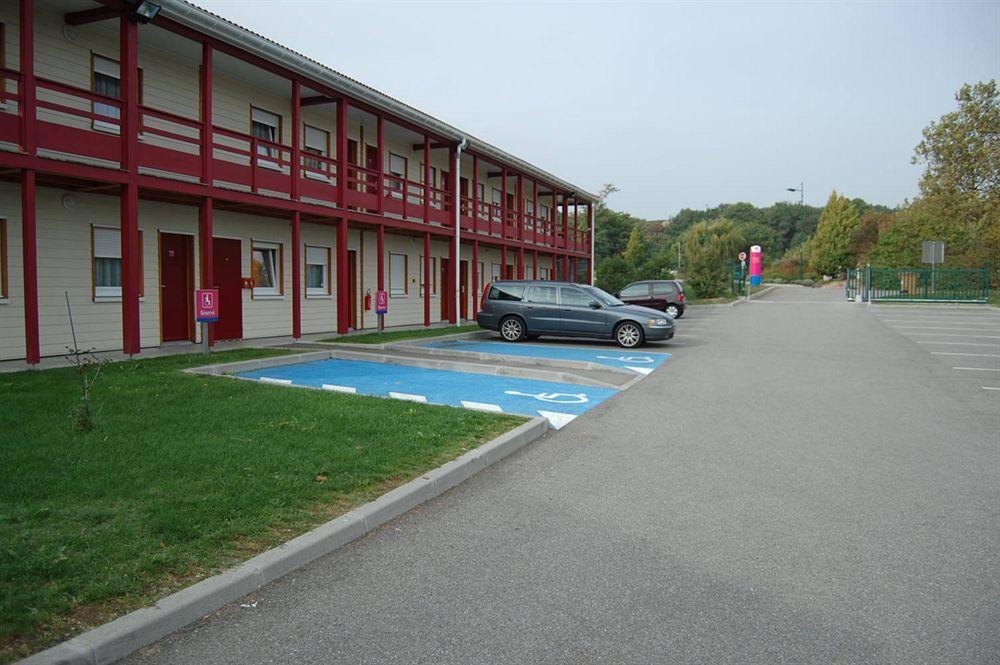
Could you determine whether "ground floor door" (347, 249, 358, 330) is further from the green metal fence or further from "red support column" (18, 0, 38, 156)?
the green metal fence

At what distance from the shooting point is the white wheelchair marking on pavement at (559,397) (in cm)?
981

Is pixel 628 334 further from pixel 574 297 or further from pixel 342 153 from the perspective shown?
pixel 342 153

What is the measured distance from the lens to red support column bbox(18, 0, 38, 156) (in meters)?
9.98

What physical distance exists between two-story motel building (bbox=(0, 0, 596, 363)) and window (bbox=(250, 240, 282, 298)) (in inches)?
1.4

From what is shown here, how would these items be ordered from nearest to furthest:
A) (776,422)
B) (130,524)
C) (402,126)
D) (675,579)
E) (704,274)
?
1. (675,579)
2. (130,524)
3. (776,422)
4. (402,126)
5. (704,274)

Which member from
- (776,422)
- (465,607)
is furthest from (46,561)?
(776,422)

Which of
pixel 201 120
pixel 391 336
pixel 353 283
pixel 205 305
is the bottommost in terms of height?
pixel 391 336

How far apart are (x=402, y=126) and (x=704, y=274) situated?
3343cm

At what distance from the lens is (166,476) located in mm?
5051

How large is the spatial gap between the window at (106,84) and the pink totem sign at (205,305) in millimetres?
3513

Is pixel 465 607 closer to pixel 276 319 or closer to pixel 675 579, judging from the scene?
pixel 675 579

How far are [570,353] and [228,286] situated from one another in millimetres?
7839

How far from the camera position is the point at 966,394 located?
Answer: 10570 millimetres

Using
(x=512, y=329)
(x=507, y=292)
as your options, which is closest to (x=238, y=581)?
(x=512, y=329)
